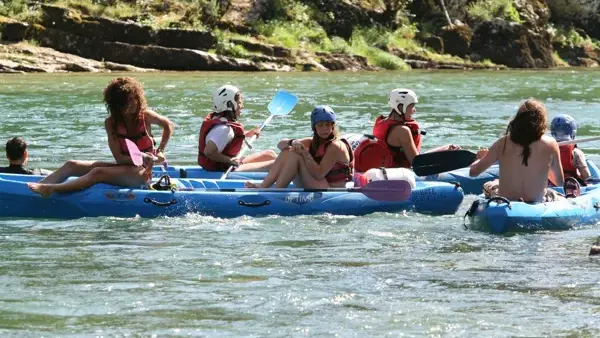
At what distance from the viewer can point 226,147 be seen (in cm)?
1002

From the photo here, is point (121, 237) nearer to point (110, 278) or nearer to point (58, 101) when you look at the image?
point (110, 278)

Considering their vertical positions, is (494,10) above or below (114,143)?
above

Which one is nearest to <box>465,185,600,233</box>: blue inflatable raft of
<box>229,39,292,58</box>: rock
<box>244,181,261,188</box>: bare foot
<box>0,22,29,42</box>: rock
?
<box>244,181,261,188</box>: bare foot

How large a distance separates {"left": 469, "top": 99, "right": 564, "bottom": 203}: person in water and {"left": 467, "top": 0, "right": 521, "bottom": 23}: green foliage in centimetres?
2996

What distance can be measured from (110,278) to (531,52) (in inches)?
1224

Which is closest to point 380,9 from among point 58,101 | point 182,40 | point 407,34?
point 407,34

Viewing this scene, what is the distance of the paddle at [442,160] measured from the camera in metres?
8.93

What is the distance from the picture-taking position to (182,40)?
31.0 meters

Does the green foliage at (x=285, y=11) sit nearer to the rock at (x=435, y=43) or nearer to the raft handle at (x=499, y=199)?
the rock at (x=435, y=43)

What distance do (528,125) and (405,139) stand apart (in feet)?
6.51

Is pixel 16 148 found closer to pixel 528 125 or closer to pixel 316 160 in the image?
pixel 316 160

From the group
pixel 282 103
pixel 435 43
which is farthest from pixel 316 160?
pixel 435 43

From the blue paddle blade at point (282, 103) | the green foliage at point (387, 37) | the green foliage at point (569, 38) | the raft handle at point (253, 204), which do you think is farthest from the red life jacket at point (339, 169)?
the green foliage at point (569, 38)

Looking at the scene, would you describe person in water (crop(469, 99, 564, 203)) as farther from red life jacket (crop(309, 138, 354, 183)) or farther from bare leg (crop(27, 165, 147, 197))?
bare leg (crop(27, 165, 147, 197))
